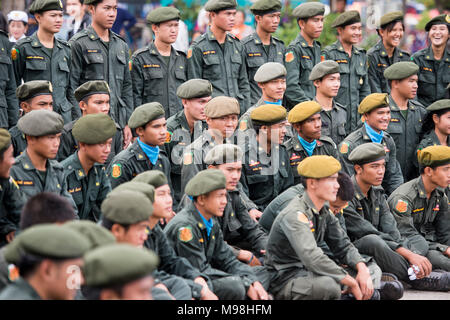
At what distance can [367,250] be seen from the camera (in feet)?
22.1

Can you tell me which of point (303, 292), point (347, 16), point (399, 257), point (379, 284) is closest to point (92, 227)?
point (303, 292)

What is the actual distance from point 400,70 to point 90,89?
3.67 metres

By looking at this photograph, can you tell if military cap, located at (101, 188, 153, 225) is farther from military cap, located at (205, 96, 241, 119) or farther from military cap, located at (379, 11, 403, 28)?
military cap, located at (379, 11, 403, 28)

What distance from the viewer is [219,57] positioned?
335 inches

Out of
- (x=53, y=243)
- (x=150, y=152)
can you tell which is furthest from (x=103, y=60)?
(x=53, y=243)

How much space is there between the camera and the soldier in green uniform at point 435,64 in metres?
9.66

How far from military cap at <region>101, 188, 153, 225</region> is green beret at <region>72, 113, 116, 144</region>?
1.44 m

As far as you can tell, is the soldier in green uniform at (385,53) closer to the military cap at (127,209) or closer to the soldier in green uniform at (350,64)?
the soldier in green uniform at (350,64)

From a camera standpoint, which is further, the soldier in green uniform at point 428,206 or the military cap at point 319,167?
the soldier in green uniform at point 428,206

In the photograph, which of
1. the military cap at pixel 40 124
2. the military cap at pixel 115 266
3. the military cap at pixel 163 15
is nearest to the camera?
the military cap at pixel 115 266

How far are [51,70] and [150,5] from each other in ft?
29.0

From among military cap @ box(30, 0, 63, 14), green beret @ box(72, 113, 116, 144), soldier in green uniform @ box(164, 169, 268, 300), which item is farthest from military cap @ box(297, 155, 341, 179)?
military cap @ box(30, 0, 63, 14)

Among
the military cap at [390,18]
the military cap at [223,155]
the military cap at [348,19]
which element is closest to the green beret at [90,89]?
the military cap at [223,155]

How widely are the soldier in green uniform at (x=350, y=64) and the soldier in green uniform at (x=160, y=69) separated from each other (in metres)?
1.96
